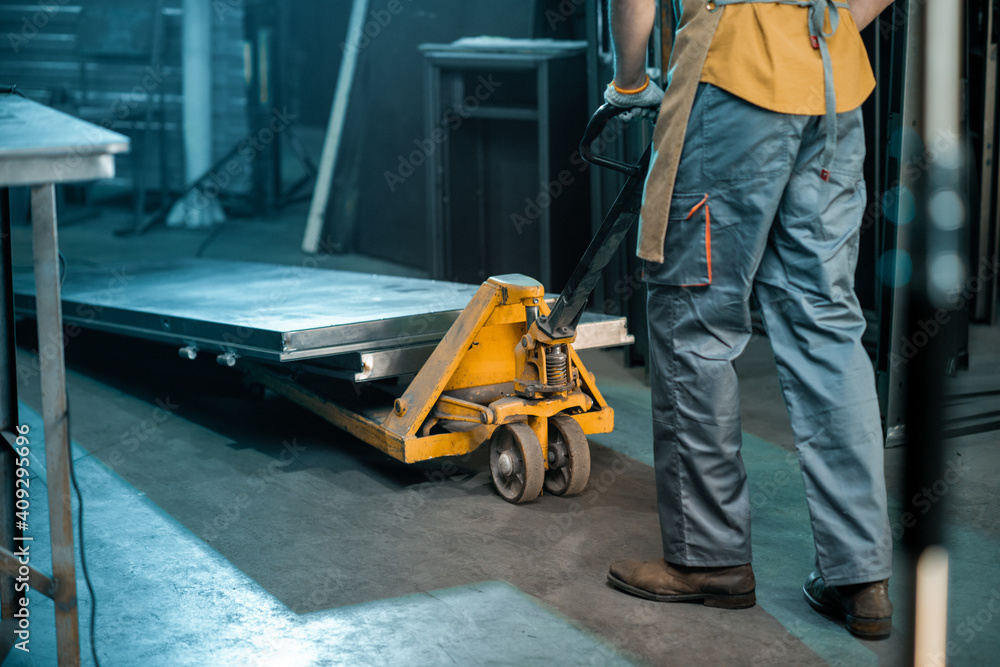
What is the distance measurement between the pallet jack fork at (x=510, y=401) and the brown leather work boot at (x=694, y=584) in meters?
0.60

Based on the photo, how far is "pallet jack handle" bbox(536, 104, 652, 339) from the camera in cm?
227

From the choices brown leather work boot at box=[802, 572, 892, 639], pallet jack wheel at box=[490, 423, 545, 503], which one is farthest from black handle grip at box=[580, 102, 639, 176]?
brown leather work boot at box=[802, 572, 892, 639]

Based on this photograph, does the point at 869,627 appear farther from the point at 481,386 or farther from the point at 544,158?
the point at 544,158

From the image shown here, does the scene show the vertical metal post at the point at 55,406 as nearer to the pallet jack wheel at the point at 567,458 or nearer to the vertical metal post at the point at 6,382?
the vertical metal post at the point at 6,382

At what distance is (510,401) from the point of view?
269 cm

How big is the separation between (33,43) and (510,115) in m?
7.58

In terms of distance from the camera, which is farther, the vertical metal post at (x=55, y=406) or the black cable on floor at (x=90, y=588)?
the black cable on floor at (x=90, y=588)

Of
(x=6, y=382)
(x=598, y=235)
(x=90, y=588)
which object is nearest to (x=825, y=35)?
(x=598, y=235)

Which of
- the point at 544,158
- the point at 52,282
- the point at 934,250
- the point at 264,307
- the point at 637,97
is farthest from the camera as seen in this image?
the point at 544,158

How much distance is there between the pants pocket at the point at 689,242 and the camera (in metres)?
1.91

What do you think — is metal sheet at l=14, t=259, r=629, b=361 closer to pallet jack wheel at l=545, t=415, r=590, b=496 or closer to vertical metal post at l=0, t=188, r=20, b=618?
pallet jack wheel at l=545, t=415, r=590, b=496

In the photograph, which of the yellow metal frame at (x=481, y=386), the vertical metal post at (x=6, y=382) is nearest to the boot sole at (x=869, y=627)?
the yellow metal frame at (x=481, y=386)

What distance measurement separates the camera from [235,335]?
9.71 ft

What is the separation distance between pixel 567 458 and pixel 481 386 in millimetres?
343
